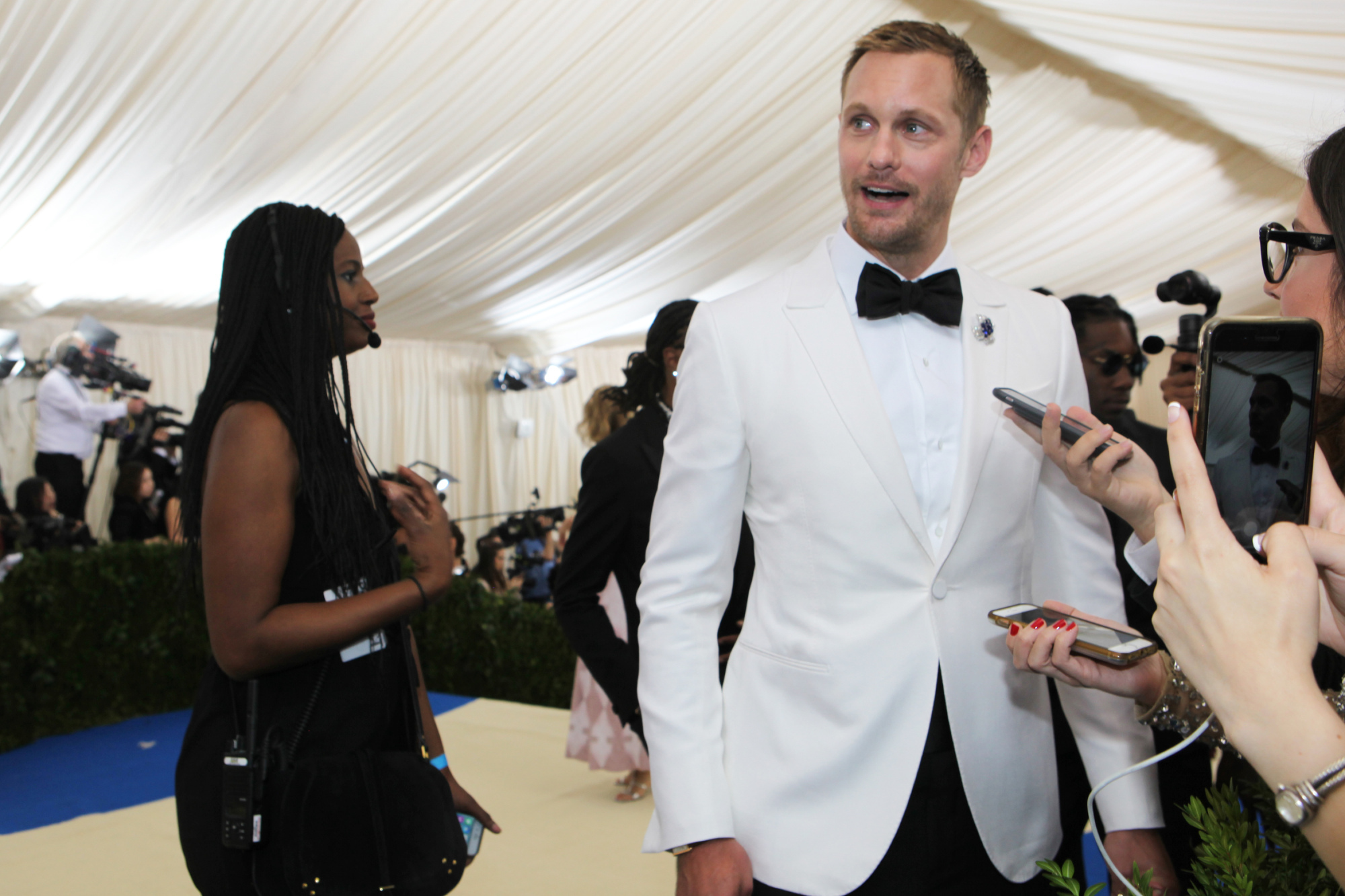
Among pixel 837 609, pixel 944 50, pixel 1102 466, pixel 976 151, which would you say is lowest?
pixel 837 609

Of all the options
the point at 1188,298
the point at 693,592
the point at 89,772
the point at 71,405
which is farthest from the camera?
the point at 71,405

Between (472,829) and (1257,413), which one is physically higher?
(1257,413)

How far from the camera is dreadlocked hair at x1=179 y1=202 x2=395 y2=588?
1.75 metres

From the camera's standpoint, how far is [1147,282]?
40.9ft

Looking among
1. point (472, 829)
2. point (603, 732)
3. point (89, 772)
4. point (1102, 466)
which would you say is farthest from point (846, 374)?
point (89, 772)

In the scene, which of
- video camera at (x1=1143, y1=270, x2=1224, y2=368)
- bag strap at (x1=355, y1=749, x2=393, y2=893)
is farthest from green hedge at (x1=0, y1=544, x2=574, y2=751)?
bag strap at (x1=355, y1=749, x2=393, y2=893)

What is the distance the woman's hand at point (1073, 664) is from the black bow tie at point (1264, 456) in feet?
1.15

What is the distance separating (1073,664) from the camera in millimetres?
1374

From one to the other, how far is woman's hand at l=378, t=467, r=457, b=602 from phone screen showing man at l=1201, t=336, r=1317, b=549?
125cm

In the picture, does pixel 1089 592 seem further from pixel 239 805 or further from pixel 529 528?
pixel 529 528

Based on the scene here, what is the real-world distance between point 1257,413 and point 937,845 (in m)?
0.77

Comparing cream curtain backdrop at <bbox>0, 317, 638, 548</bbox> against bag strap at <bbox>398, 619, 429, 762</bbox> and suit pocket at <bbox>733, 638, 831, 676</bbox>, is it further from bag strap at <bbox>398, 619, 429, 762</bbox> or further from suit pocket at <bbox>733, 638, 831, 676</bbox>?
suit pocket at <bbox>733, 638, 831, 676</bbox>

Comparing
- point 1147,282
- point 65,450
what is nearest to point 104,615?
point 65,450

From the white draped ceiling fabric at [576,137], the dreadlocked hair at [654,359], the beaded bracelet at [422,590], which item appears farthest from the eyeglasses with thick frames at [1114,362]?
the white draped ceiling fabric at [576,137]
